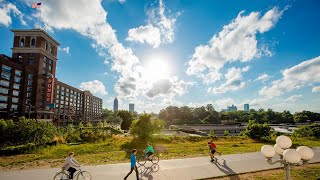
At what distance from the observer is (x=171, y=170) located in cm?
1446

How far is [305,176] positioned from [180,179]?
8182mm

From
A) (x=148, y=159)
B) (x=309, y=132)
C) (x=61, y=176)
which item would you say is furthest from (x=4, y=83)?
(x=309, y=132)

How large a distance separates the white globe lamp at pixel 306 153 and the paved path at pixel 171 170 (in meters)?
7.64

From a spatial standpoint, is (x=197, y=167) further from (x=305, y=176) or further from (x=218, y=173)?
(x=305, y=176)

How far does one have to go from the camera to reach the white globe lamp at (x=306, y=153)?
605cm

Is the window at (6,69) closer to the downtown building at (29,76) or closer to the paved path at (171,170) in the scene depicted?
the downtown building at (29,76)

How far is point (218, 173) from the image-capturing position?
13.8 metres

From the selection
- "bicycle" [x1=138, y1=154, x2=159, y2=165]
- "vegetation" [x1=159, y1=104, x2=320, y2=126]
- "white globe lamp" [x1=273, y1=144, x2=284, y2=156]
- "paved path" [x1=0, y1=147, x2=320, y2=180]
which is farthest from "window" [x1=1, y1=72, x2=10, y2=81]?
"vegetation" [x1=159, y1=104, x2=320, y2=126]

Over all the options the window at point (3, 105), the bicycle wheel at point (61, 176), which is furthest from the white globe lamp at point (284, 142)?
the window at point (3, 105)

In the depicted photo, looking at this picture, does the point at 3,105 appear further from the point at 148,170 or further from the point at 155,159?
the point at 148,170

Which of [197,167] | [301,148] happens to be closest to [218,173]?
[197,167]

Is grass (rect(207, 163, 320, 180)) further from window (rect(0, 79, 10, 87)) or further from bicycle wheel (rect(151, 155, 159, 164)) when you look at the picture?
window (rect(0, 79, 10, 87))

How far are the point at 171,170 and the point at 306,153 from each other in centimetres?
987

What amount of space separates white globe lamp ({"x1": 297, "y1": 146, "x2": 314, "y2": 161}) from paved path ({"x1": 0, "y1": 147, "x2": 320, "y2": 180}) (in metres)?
7.64
